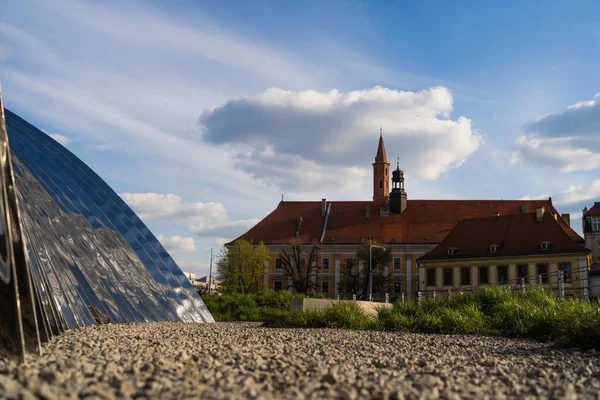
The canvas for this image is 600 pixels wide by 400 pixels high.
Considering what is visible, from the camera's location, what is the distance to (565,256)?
4881 centimetres

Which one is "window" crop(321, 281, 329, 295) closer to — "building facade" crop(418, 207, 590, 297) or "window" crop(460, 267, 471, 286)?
"building facade" crop(418, 207, 590, 297)

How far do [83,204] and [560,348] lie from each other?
1260 cm

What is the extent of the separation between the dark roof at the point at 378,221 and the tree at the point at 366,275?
469 cm

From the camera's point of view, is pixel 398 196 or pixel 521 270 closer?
pixel 521 270


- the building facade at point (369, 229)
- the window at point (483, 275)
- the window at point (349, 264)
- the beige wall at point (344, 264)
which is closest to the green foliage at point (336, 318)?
the window at point (483, 275)

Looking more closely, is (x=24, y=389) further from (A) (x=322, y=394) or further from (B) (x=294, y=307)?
(B) (x=294, y=307)

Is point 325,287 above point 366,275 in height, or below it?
below

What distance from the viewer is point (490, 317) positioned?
14023 millimetres

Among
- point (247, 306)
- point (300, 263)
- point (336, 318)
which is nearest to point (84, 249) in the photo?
point (336, 318)

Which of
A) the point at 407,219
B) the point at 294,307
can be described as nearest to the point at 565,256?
the point at 407,219

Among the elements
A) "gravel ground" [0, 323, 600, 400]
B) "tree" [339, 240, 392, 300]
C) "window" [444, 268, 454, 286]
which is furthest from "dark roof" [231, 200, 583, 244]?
"gravel ground" [0, 323, 600, 400]

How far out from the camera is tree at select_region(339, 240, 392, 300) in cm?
5994

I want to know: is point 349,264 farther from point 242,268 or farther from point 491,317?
point 491,317

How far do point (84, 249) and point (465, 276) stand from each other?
1772 inches
